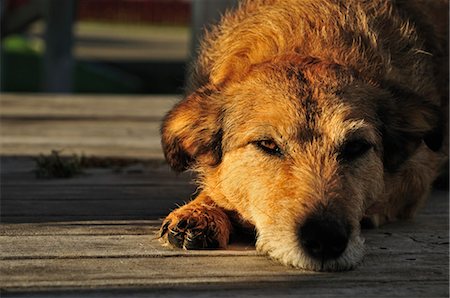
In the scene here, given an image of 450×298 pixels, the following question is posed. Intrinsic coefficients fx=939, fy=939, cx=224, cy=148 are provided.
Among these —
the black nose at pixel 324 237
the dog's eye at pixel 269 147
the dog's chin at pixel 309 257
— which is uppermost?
the dog's eye at pixel 269 147

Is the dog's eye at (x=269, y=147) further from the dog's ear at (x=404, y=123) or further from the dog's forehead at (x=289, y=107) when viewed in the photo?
the dog's ear at (x=404, y=123)

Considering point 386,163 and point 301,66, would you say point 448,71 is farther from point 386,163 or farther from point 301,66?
point 301,66

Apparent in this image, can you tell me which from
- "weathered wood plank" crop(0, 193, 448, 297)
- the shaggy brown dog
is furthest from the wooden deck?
the shaggy brown dog

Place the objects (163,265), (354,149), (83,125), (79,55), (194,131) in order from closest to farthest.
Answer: (163,265), (354,149), (194,131), (83,125), (79,55)

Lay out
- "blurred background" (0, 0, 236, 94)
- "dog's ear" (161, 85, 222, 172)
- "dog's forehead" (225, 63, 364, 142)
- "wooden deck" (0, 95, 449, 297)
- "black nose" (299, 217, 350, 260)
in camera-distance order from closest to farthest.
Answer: "wooden deck" (0, 95, 449, 297) → "black nose" (299, 217, 350, 260) → "dog's forehead" (225, 63, 364, 142) → "dog's ear" (161, 85, 222, 172) → "blurred background" (0, 0, 236, 94)

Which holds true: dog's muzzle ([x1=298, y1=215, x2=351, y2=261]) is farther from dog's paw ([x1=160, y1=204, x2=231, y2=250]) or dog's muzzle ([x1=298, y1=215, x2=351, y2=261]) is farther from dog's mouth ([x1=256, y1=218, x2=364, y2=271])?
dog's paw ([x1=160, y1=204, x2=231, y2=250])

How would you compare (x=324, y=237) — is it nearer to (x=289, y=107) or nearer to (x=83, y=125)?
(x=289, y=107)

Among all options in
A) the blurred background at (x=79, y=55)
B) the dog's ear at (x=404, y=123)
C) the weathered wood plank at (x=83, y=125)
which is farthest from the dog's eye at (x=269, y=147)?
the weathered wood plank at (x=83, y=125)

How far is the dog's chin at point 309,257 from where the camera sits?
163 inches

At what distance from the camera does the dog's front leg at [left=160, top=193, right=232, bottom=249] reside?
456 centimetres

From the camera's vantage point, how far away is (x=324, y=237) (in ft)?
13.3

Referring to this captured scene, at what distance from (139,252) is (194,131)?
0.84 m

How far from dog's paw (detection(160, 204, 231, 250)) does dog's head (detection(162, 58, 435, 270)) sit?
0.15 metres

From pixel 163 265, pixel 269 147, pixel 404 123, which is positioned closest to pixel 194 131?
pixel 269 147
